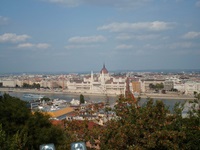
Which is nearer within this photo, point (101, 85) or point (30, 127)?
point (30, 127)

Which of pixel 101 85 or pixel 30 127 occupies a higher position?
pixel 30 127

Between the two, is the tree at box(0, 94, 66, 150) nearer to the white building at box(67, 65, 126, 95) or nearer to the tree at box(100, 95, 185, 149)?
the tree at box(100, 95, 185, 149)

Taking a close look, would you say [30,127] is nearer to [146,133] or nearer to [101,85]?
[146,133]

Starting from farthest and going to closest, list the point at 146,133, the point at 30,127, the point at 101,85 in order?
the point at 101,85
the point at 30,127
the point at 146,133

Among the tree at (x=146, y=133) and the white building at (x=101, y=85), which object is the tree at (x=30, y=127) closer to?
the tree at (x=146, y=133)

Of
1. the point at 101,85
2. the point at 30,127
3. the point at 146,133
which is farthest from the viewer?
the point at 101,85

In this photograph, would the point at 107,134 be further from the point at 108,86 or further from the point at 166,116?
the point at 108,86

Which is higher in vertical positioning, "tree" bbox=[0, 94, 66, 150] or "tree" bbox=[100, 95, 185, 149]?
"tree" bbox=[100, 95, 185, 149]

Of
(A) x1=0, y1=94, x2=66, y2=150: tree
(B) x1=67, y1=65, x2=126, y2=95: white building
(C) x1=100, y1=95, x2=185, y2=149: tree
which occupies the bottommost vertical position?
(B) x1=67, y1=65, x2=126, y2=95: white building

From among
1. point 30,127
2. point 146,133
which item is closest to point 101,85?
point 30,127

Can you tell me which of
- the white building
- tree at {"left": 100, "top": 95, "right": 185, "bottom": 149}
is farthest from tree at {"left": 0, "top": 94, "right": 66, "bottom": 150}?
the white building

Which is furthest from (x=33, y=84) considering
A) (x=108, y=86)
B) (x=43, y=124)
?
(x=43, y=124)

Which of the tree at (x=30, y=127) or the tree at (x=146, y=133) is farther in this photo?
the tree at (x=30, y=127)

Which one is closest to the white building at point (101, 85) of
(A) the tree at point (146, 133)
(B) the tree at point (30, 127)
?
(B) the tree at point (30, 127)
